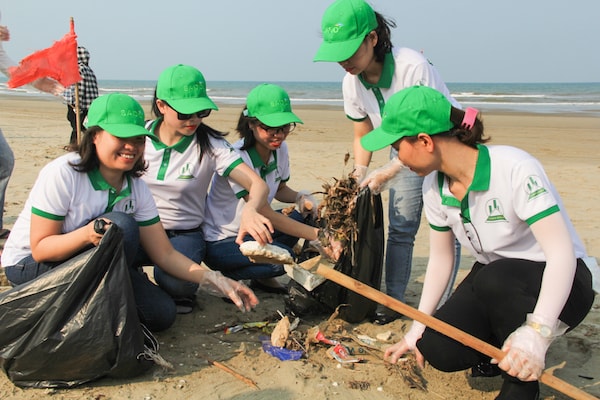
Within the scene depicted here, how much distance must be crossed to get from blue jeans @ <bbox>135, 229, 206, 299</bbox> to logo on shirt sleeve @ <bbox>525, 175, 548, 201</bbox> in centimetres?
192

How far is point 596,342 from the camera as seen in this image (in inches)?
128

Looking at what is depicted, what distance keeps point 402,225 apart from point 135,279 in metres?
1.52

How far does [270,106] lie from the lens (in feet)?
11.6

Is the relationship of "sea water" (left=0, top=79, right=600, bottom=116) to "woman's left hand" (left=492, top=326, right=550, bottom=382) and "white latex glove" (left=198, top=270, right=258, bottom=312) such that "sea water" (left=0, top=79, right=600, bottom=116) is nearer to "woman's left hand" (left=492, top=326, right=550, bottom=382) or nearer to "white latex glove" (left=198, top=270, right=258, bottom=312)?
"white latex glove" (left=198, top=270, right=258, bottom=312)

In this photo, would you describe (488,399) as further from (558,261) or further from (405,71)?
(405,71)

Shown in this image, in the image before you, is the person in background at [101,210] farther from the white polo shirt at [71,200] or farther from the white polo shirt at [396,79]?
the white polo shirt at [396,79]

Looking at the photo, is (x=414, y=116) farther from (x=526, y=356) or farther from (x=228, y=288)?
(x=228, y=288)

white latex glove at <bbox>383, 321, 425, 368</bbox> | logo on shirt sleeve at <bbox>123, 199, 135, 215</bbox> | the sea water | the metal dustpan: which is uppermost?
logo on shirt sleeve at <bbox>123, 199, 135, 215</bbox>

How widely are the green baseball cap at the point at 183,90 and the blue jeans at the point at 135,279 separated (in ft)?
2.48

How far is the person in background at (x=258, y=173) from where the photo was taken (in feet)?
11.7

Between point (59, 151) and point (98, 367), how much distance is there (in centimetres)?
769

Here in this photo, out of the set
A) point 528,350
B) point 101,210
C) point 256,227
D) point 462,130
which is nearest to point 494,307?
point 528,350

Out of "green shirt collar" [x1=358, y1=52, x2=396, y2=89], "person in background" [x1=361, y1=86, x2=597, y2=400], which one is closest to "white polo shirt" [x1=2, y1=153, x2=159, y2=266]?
"person in background" [x1=361, y1=86, x2=597, y2=400]

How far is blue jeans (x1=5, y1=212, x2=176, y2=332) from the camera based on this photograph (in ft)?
9.21
